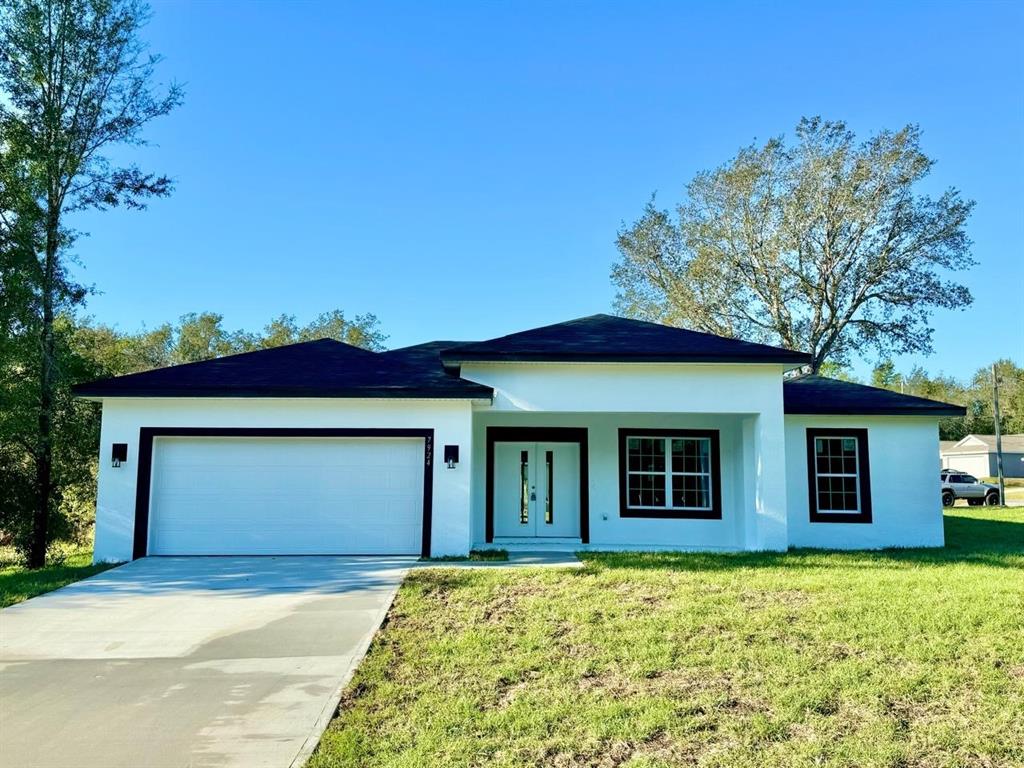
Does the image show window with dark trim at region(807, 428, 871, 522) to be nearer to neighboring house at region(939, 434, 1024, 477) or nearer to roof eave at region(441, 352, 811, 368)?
roof eave at region(441, 352, 811, 368)

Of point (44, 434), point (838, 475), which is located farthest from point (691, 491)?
point (44, 434)

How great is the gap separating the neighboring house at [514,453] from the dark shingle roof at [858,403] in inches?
2.3

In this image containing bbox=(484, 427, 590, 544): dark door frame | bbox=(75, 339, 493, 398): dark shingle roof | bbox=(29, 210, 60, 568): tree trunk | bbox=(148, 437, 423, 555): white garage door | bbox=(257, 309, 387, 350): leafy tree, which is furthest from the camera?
bbox=(257, 309, 387, 350): leafy tree

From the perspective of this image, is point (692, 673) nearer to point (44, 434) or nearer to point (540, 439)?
point (540, 439)

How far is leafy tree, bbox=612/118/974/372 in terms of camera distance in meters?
26.5

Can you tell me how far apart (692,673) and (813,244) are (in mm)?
27025

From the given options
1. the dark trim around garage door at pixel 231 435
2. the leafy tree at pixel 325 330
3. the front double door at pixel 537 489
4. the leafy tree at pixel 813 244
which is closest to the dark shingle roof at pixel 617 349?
the dark trim around garage door at pixel 231 435

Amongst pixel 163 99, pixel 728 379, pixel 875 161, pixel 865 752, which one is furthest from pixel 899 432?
pixel 875 161

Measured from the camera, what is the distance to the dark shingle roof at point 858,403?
12781 millimetres

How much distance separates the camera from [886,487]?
1292 cm

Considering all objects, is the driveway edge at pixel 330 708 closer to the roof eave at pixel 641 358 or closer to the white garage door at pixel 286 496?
the white garage door at pixel 286 496

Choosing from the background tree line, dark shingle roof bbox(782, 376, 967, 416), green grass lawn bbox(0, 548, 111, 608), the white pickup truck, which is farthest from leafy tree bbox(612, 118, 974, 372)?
the background tree line

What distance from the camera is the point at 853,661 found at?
5.43 meters

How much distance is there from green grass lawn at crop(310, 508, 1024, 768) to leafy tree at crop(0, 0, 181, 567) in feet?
29.6
